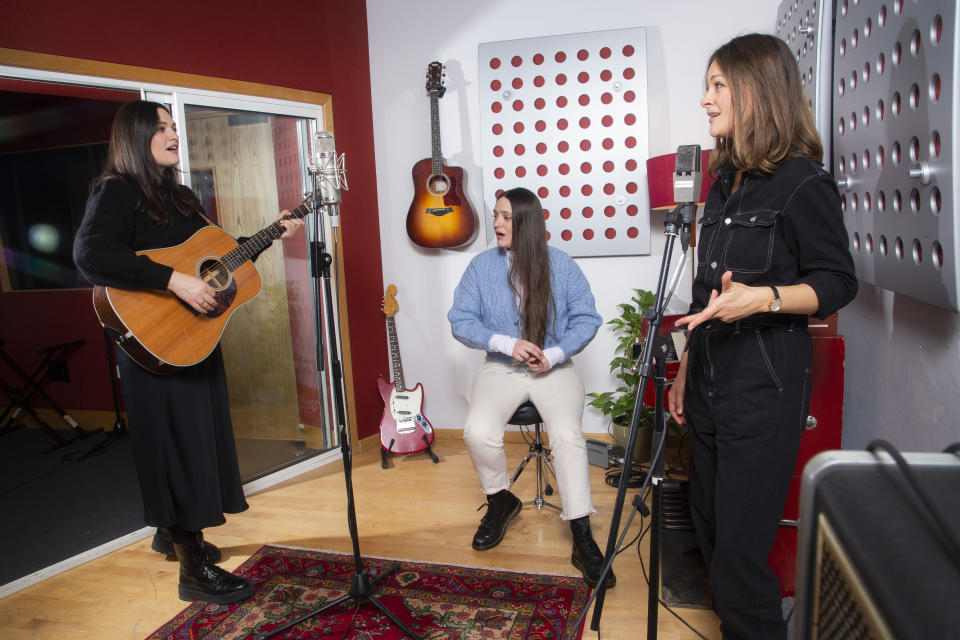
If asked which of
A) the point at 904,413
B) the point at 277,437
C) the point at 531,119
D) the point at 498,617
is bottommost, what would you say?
the point at 498,617

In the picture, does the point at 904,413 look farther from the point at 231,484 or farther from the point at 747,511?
the point at 231,484

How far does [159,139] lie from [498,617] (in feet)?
6.08

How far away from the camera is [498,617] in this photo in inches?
77.2

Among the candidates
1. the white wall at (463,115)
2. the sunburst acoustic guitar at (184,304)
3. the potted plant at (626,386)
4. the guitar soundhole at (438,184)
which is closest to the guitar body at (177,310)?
the sunburst acoustic guitar at (184,304)

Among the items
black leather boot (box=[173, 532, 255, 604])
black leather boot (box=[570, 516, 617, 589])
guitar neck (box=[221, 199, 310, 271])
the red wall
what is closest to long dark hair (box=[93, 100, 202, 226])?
guitar neck (box=[221, 199, 310, 271])

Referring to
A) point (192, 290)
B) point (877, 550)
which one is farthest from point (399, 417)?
point (877, 550)

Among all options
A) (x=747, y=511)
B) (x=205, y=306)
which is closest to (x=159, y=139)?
(x=205, y=306)

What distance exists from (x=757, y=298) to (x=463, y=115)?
2562 millimetres

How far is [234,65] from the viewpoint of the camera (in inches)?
113

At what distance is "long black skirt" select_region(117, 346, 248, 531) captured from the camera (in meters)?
2.03

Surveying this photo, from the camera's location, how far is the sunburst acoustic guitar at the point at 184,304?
1936 millimetres

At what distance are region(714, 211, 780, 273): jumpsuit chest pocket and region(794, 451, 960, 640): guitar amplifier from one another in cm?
83

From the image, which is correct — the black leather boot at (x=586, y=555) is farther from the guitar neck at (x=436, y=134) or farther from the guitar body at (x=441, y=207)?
the guitar neck at (x=436, y=134)

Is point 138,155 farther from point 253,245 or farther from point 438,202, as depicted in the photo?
point 438,202
